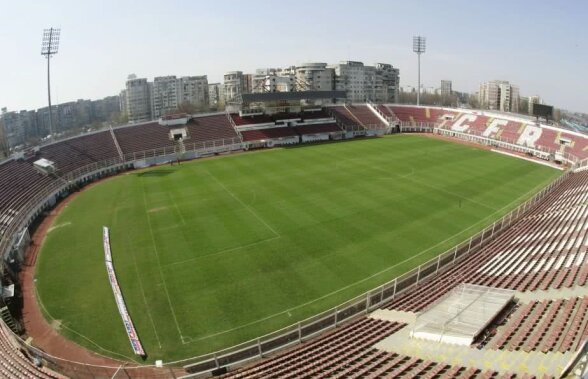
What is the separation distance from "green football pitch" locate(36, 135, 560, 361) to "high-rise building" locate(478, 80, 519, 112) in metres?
116

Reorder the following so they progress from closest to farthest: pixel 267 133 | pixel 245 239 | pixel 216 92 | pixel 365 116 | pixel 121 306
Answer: pixel 121 306
pixel 245 239
pixel 267 133
pixel 365 116
pixel 216 92

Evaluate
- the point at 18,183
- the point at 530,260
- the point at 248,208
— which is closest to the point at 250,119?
the point at 248,208

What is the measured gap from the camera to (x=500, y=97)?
157 metres

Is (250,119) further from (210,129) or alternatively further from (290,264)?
(290,264)

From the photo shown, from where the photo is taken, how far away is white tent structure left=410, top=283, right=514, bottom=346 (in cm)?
1455

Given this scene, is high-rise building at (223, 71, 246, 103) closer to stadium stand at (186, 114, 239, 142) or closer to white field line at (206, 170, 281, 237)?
stadium stand at (186, 114, 239, 142)

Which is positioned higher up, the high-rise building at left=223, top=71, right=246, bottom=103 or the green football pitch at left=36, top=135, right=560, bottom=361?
the high-rise building at left=223, top=71, right=246, bottom=103

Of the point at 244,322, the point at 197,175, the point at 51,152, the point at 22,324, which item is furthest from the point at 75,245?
the point at 51,152

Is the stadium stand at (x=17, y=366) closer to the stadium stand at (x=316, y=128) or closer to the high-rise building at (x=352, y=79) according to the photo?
the stadium stand at (x=316, y=128)

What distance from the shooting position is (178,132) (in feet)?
189

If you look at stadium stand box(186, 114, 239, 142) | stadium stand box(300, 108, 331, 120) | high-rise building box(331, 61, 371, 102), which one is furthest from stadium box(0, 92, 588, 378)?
high-rise building box(331, 61, 371, 102)

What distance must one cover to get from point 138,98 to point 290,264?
126805mm

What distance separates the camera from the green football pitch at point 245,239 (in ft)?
63.6

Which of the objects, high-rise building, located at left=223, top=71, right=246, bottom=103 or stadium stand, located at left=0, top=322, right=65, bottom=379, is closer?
stadium stand, located at left=0, top=322, right=65, bottom=379
